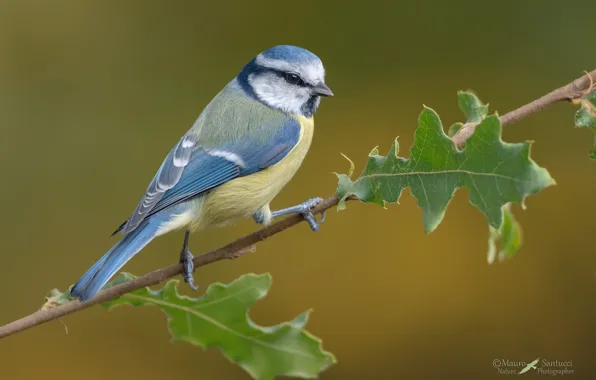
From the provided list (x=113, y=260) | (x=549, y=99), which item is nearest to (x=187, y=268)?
(x=113, y=260)

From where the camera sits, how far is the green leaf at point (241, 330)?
130 cm

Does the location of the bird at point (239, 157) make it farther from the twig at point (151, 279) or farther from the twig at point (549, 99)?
the twig at point (549, 99)

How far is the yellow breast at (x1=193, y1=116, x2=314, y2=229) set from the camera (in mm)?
2064

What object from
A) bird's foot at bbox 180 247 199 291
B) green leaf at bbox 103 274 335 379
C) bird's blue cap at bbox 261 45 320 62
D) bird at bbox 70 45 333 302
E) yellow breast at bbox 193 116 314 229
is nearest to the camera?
green leaf at bbox 103 274 335 379

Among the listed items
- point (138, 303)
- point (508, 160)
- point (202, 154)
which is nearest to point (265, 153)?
point (202, 154)

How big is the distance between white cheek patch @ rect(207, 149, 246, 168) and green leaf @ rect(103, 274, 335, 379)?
0.62m

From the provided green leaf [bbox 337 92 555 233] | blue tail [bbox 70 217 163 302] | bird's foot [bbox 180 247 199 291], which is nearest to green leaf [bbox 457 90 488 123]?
green leaf [bbox 337 92 555 233]

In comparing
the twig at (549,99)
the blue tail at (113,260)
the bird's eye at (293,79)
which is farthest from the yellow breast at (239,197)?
the twig at (549,99)

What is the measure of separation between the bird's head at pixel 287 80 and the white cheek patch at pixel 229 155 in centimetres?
28

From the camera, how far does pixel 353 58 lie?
3730 millimetres

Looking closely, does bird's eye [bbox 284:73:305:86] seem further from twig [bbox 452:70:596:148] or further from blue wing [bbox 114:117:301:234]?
twig [bbox 452:70:596:148]

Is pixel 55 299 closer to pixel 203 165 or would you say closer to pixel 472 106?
pixel 203 165

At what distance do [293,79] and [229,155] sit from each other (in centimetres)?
34

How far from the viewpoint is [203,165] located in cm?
208
